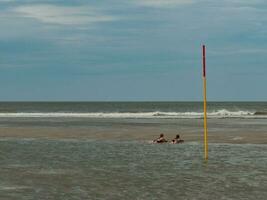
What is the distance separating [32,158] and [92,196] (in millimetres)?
7521

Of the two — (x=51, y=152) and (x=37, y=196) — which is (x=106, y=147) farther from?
(x=37, y=196)

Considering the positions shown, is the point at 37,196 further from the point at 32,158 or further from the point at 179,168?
the point at 32,158

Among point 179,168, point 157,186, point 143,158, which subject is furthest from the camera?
point 143,158

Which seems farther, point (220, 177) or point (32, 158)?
point (32, 158)

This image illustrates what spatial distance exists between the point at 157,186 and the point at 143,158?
586 cm

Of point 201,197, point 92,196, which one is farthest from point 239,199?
point 92,196

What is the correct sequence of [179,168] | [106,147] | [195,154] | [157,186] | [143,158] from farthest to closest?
[106,147]
[195,154]
[143,158]
[179,168]
[157,186]

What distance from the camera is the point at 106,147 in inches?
889

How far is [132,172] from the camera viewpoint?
48.2ft

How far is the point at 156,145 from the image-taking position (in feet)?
78.0

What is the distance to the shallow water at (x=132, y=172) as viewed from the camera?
1159cm

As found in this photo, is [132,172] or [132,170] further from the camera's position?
[132,170]

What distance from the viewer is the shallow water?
11.6m

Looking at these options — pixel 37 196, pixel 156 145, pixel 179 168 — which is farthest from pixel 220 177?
pixel 156 145
